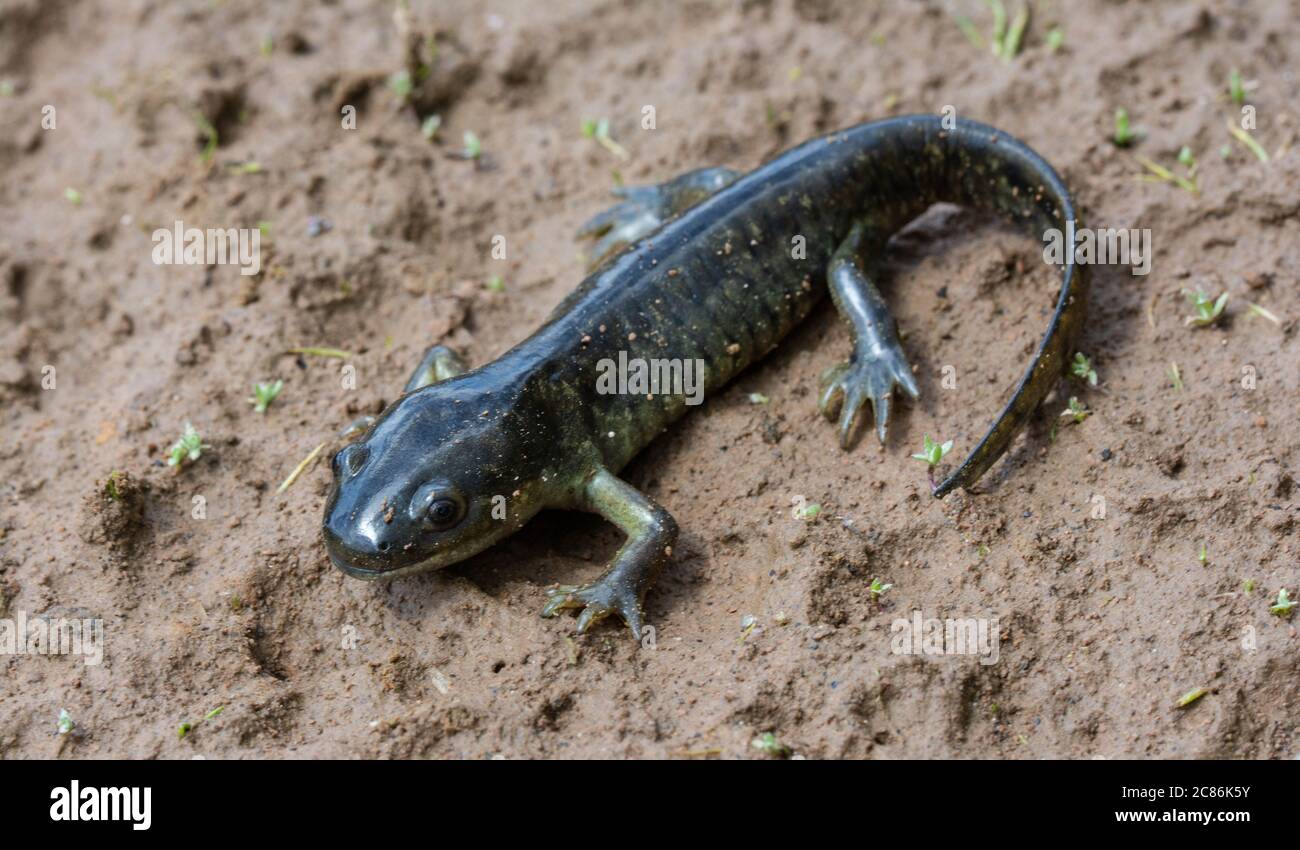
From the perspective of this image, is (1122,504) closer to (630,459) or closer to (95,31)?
(630,459)

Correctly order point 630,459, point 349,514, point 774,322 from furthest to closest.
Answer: point 774,322
point 630,459
point 349,514

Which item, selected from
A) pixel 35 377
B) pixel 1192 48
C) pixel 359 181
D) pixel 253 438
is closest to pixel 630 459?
pixel 253 438

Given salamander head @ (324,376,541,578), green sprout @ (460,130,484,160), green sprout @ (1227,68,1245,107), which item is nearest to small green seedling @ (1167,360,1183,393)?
green sprout @ (1227,68,1245,107)

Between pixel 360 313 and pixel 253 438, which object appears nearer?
pixel 253 438

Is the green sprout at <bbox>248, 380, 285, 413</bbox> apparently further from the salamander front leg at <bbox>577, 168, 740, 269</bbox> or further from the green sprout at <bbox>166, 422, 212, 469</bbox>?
the salamander front leg at <bbox>577, 168, 740, 269</bbox>

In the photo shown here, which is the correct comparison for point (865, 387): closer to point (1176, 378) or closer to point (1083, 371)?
point (1083, 371)

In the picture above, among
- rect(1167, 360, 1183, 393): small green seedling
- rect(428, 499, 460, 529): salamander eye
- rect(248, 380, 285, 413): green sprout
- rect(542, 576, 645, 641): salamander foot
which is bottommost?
rect(542, 576, 645, 641): salamander foot

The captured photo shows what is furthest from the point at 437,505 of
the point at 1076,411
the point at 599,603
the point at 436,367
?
the point at 1076,411
